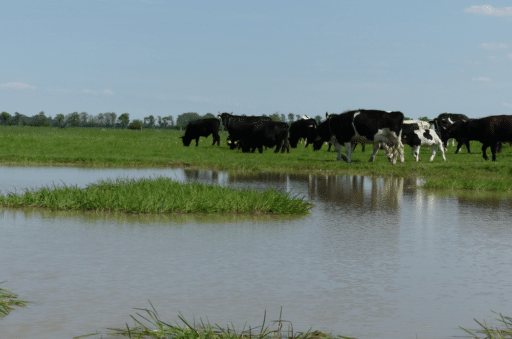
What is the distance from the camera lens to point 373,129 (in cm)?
2738

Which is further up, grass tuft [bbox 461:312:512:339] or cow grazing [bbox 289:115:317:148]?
cow grazing [bbox 289:115:317:148]

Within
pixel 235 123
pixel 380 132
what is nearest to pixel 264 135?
pixel 235 123

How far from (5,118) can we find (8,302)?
13451 cm

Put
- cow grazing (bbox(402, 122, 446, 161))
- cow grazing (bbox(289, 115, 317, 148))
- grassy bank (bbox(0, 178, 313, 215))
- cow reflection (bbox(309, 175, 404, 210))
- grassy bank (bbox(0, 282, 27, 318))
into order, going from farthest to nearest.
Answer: cow grazing (bbox(289, 115, 317, 148)) < cow grazing (bbox(402, 122, 446, 161)) < cow reflection (bbox(309, 175, 404, 210)) < grassy bank (bbox(0, 178, 313, 215)) < grassy bank (bbox(0, 282, 27, 318))

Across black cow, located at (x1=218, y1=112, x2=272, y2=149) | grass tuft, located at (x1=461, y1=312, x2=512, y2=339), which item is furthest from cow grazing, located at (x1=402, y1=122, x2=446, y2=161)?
grass tuft, located at (x1=461, y1=312, x2=512, y2=339)

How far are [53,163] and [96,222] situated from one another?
17.0m

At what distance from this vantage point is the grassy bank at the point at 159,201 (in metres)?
13.3

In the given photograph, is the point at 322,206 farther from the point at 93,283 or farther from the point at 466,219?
the point at 93,283

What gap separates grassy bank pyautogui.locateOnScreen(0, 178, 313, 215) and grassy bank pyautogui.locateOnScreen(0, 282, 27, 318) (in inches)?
259

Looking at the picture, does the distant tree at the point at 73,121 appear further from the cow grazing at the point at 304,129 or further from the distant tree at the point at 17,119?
the cow grazing at the point at 304,129

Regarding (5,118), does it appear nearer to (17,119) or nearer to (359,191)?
(17,119)

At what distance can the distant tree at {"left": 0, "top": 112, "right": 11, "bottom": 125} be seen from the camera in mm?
131000

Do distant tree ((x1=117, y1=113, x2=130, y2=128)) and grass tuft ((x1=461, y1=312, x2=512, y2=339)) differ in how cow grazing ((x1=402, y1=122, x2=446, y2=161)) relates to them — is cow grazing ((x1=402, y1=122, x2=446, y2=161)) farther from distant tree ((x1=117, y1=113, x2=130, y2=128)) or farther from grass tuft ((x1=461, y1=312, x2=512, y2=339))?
distant tree ((x1=117, y1=113, x2=130, y2=128))

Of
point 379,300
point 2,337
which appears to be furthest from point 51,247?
point 379,300
